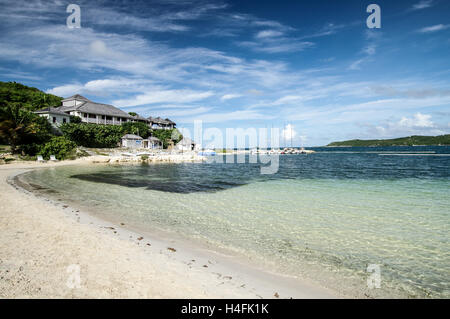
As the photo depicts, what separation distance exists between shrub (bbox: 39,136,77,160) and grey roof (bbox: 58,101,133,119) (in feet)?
60.1

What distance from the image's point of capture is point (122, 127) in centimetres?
5781

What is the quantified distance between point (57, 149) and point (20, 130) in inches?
216

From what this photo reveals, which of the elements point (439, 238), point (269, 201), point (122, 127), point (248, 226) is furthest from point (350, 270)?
point (122, 127)

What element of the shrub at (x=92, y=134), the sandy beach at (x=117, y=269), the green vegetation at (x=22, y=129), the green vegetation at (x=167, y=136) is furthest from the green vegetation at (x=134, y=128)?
the sandy beach at (x=117, y=269)

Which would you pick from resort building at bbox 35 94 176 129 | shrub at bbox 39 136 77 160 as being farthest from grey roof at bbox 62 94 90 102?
shrub at bbox 39 136 77 160

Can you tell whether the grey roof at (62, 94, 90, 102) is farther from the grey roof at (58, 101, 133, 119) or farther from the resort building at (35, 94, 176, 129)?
the grey roof at (58, 101, 133, 119)

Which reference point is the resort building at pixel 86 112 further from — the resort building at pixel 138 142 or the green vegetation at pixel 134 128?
the resort building at pixel 138 142

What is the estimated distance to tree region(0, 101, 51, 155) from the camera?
3095 centimetres

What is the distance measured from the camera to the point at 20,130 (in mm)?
32281

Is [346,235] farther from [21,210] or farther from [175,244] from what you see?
[21,210]

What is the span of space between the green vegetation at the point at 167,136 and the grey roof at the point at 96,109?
9.44 meters

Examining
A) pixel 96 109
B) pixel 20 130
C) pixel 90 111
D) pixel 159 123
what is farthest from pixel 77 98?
pixel 20 130

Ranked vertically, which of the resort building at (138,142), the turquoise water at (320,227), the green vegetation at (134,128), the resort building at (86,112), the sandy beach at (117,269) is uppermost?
the resort building at (86,112)

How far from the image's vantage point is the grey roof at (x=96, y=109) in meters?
54.2
